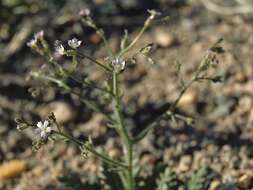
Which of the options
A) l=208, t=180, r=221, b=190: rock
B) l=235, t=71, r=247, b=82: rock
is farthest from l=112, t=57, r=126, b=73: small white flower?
l=235, t=71, r=247, b=82: rock

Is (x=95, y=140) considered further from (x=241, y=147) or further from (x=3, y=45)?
(x=3, y=45)

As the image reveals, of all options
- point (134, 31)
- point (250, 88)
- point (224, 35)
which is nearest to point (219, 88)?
point (250, 88)

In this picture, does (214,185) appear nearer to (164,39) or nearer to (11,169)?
(11,169)

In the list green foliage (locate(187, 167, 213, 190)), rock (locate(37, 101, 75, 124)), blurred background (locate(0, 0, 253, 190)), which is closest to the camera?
green foliage (locate(187, 167, 213, 190))

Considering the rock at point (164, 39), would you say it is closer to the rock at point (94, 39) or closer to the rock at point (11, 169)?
the rock at point (94, 39)

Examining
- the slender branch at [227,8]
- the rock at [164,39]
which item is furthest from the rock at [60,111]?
the slender branch at [227,8]

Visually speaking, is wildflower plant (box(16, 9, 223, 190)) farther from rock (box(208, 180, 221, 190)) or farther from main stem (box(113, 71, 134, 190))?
rock (box(208, 180, 221, 190))
